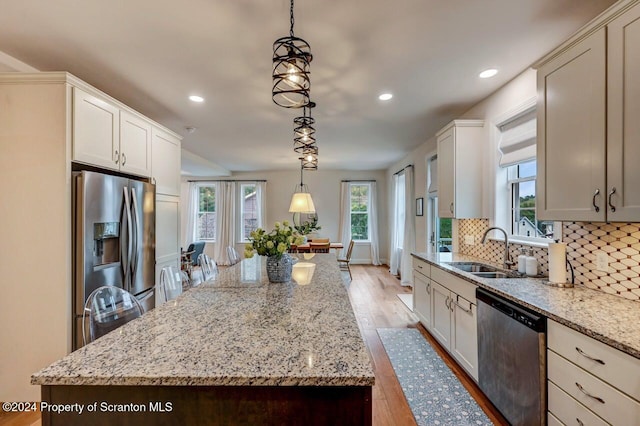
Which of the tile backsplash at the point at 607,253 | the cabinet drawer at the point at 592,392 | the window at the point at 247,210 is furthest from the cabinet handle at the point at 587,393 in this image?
the window at the point at 247,210

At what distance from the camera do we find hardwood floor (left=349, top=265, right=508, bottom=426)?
81.6 inches

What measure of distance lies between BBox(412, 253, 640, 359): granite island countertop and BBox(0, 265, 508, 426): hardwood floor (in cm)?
92

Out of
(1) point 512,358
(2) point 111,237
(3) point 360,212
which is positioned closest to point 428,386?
(1) point 512,358

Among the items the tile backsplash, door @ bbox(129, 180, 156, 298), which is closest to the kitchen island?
door @ bbox(129, 180, 156, 298)

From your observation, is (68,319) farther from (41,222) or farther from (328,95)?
(328,95)

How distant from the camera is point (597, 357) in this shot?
1.27m

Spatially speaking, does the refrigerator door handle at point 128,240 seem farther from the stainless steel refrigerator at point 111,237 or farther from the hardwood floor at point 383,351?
the hardwood floor at point 383,351

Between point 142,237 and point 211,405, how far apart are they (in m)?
2.17

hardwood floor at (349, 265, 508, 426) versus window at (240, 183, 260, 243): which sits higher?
window at (240, 183, 260, 243)

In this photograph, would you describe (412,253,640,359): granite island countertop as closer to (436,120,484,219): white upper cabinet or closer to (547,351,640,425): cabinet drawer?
(547,351,640,425): cabinet drawer

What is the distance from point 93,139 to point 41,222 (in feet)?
2.24

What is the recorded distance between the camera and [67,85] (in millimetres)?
1966

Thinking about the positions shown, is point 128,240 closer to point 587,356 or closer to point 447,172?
point 587,356

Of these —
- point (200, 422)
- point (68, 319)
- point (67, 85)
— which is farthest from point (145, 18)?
point (200, 422)
